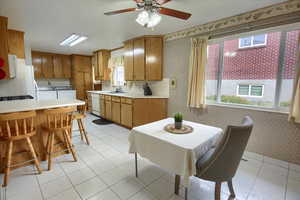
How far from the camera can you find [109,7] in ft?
7.01

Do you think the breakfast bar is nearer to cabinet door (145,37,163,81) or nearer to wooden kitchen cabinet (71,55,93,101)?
cabinet door (145,37,163,81)

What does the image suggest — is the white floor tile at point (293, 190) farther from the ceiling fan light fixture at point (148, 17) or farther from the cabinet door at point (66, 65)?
the cabinet door at point (66, 65)

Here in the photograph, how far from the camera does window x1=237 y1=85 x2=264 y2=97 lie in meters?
2.39

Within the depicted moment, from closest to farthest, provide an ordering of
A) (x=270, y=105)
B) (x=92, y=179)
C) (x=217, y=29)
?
(x=92, y=179) < (x=270, y=105) < (x=217, y=29)

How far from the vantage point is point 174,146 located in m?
1.30

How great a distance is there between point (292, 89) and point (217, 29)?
1530 millimetres

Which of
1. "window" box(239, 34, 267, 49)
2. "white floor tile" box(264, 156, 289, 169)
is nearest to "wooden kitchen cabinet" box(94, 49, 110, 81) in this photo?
"window" box(239, 34, 267, 49)

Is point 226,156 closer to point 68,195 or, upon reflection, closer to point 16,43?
point 68,195

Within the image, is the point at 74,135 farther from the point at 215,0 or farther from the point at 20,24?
the point at 215,0

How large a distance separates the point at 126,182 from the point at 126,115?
203 cm

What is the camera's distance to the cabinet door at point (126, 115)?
3.58 metres

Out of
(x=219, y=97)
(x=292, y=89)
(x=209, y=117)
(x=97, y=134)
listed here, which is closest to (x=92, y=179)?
(x=97, y=134)

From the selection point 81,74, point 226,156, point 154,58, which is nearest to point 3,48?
point 154,58

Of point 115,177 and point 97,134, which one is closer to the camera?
point 115,177
